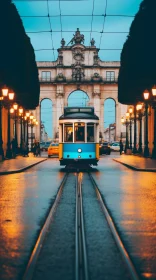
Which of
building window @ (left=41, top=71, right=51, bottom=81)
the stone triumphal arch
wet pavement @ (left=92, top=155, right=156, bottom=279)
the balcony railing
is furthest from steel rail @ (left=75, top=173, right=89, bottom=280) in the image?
building window @ (left=41, top=71, right=51, bottom=81)

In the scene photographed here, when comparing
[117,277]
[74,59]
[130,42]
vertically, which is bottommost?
[117,277]

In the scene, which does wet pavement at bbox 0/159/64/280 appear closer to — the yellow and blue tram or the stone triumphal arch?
the yellow and blue tram

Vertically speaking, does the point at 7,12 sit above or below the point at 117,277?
above

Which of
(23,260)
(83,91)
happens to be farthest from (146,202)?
(83,91)

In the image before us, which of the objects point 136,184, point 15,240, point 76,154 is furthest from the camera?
point 76,154

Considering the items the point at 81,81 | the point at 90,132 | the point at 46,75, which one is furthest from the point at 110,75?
the point at 90,132

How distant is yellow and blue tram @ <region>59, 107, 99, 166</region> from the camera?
88.4 feet

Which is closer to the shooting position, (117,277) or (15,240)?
(117,277)

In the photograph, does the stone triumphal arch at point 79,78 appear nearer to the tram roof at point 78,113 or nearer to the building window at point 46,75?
the building window at point 46,75

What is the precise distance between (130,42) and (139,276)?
123ft

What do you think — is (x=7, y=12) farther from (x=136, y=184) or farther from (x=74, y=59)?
(x=74, y=59)

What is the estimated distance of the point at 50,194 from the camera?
15.0 m

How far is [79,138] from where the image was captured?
2706 cm

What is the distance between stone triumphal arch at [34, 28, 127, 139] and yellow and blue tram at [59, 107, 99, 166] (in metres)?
75.6
